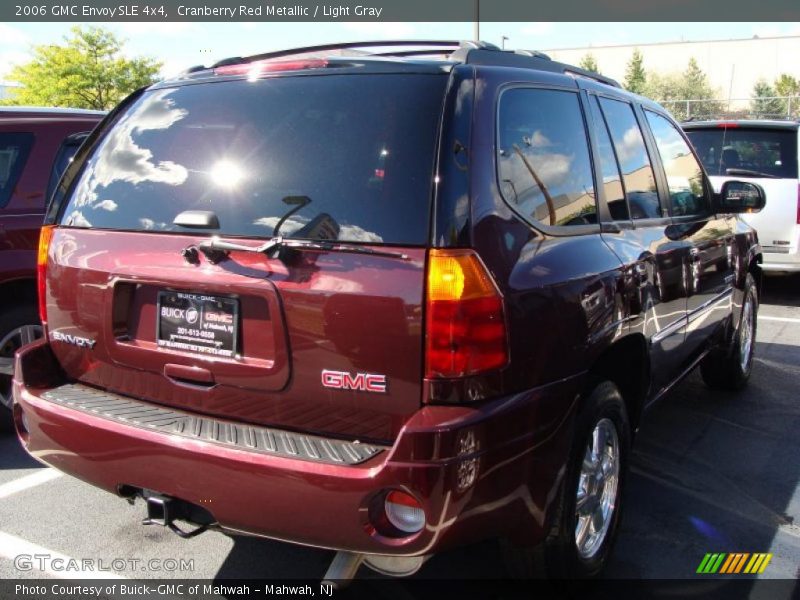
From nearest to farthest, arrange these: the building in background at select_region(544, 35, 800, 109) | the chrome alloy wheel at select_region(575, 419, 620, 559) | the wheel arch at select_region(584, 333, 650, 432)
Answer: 1. the chrome alloy wheel at select_region(575, 419, 620, 559)
2. the wheel arch at select_region(584, 333, 650, 432)
3. the building in background at select_region(544, 35, 800, 109)

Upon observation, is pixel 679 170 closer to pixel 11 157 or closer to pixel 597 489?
pixel 597 489

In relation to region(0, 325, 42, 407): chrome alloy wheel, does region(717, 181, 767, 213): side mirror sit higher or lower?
higher

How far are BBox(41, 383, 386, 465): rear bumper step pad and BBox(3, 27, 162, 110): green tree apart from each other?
91.8 feet

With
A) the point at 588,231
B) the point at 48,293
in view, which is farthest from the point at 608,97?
the point at 48,293

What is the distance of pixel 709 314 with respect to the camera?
175 inches

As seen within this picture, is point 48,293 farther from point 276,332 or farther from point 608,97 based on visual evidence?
point 608,97

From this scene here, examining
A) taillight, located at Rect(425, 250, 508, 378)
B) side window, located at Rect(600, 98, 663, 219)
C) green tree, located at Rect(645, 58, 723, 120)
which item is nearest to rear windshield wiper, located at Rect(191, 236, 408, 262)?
taillight, located at Rect(425, 250, 508, 378)

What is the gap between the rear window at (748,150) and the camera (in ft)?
27.4

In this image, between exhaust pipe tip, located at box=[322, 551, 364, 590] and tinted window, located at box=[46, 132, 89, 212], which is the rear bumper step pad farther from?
tinted window, located at box=[46, 132, 89, 212]

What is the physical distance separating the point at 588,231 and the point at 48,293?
2.07 metres

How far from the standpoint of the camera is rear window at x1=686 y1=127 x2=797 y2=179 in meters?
8.35

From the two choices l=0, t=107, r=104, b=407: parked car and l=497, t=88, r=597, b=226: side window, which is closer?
l=497, t=88, r=597, b=226: side window

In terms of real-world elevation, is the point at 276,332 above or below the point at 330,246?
below

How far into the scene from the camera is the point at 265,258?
7.93 feet
